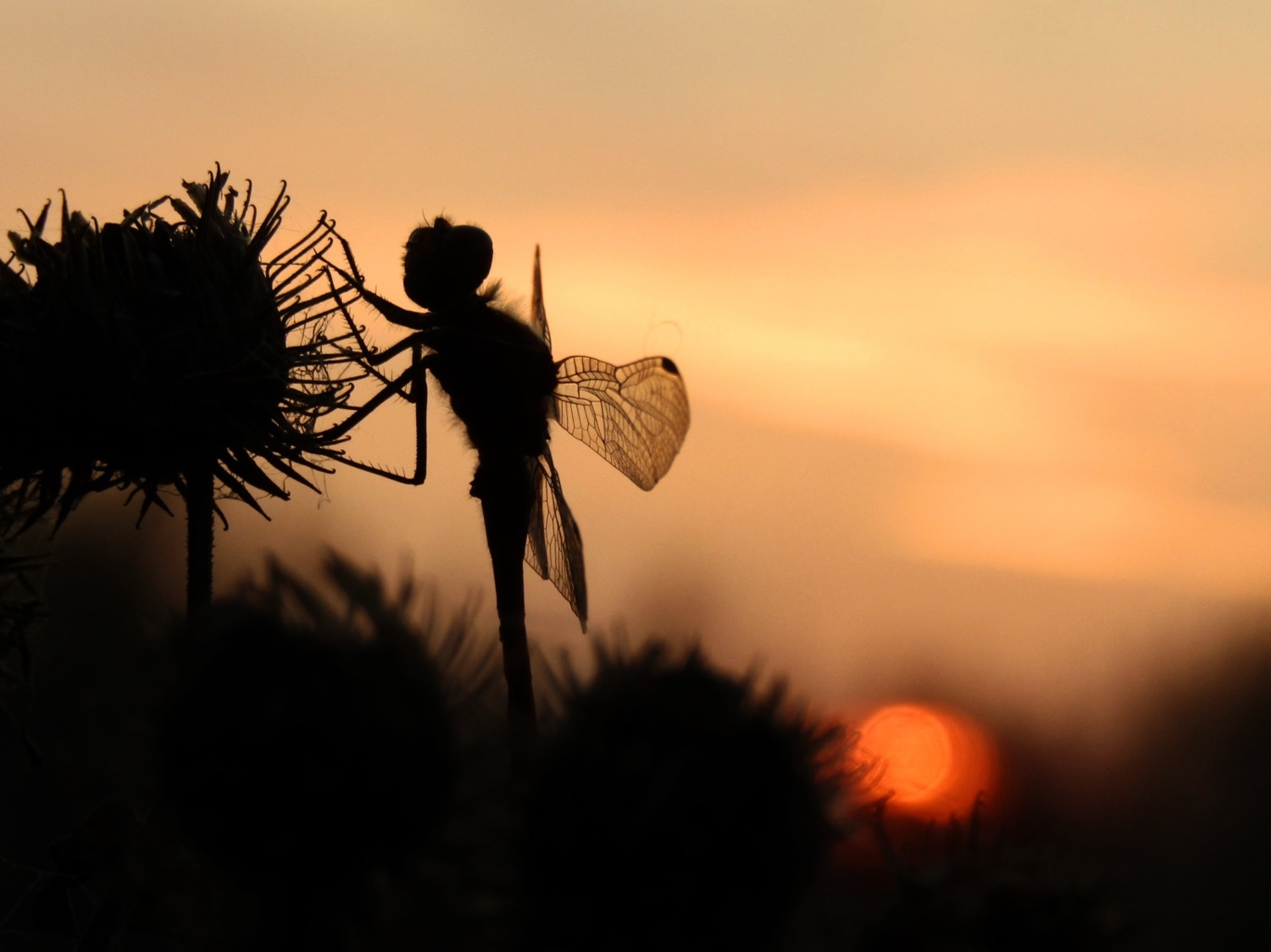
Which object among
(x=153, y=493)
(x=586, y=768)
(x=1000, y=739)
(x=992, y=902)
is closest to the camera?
(x=992, y=902)

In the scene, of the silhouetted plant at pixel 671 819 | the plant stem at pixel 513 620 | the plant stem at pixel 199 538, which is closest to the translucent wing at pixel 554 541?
the plant stem at pixel 513 620

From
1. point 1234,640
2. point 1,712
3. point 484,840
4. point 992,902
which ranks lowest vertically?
point 992,902

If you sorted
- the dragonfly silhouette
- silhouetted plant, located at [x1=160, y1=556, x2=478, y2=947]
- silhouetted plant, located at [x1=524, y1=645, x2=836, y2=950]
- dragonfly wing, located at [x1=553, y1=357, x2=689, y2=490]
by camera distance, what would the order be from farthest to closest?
dragonfly wing, located at [x1=553, y1=357, x2=689, y2=490] < the dragonfly silhouette < silhouetted plant, located at [x1=160, y1=556, x2=478, y2=947] < silhouetted plant, located at [x1=524, y1=645, x2=836, y2=950]

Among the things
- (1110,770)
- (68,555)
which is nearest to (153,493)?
(68,555)

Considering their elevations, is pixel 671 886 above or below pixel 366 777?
below

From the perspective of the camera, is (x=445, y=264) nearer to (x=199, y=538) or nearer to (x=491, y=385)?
(x=491, y=385)

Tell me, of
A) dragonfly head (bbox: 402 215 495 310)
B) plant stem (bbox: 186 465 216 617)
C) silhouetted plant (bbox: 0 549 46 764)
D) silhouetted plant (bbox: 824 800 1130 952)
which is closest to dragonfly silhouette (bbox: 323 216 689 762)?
dragonfly head (bbox: 402 215 495 310)

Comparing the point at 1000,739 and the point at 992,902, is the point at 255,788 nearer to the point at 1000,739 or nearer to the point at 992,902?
the point at 992,902

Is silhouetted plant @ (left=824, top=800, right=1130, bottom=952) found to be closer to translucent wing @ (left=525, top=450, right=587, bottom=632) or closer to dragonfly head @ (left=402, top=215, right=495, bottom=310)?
translucent wing @ (left=525, top=450, right=587, bottom=632)
